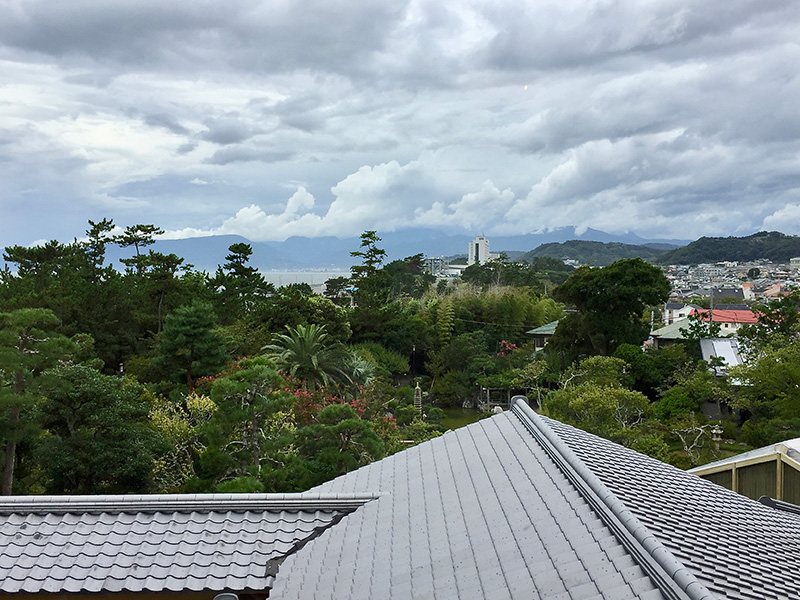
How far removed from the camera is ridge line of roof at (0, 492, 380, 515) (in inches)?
186

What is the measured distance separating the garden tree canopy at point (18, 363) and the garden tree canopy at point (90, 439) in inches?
11.7

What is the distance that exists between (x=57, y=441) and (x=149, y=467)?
140 centimetres

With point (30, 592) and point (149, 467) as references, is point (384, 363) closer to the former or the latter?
point (149, 467)

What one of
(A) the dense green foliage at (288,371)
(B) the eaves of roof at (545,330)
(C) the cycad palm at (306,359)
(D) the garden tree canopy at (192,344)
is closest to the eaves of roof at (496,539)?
(A) the dense green foliage at (288,371)

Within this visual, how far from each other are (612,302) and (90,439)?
61.9 feet

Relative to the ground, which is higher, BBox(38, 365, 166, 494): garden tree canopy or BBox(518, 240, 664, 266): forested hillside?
BBox(518, 240, 664, 266): forested hillside

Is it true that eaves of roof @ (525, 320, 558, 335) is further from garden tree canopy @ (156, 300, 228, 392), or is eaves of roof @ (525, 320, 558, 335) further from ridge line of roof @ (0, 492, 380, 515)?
ridge line of roof @ (0, 492, 380, 515)

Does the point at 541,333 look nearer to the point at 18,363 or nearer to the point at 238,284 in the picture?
the point at 238,284

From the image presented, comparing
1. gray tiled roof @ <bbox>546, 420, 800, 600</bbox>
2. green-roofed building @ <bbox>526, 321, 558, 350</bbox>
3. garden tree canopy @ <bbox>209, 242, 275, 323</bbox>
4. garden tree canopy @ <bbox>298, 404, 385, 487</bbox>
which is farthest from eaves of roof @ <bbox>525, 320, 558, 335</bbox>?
gray tiled roof @ <bbox>546, 420, 800, 600</bbox>

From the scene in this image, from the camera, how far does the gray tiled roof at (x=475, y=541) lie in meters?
2.95

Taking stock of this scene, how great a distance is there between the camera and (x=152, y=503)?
4.82 metres

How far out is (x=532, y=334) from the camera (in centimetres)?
2956

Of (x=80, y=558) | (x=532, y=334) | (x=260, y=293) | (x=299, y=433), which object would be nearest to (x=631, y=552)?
(x=80, y=558)

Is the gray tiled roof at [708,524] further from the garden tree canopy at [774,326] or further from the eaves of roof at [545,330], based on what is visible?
the eaves of roof at [545,330]
